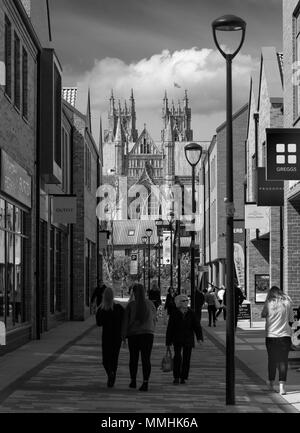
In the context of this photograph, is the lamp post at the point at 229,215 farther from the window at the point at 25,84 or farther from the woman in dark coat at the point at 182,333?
the window at the point at 25,84

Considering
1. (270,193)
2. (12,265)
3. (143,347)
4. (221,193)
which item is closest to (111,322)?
(143,347)

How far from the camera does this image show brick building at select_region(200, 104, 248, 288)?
53469 mm

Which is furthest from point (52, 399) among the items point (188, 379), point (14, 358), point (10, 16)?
point (10, 16)

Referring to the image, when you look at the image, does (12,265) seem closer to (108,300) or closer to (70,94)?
(108,300)

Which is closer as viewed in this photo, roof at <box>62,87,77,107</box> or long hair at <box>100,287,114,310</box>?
long hair at <box>100,287,114,310</box>

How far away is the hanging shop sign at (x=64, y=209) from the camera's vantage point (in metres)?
30.4

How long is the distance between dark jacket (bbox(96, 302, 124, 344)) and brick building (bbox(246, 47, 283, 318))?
53.2 feet

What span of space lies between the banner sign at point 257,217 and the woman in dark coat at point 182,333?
17.5 metres

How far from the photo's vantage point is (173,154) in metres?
190

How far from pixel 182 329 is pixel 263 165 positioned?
2101 cm

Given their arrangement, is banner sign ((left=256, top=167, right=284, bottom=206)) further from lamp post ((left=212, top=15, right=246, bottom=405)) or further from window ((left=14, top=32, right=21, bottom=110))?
lamp post ((left=212, top=15, right=246, bottom=405))

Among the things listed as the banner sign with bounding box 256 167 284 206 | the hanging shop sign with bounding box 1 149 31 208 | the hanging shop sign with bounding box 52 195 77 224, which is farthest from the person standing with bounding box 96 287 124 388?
the hanging shop sign with bounding box 52 195 77 224

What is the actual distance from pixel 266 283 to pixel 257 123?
6481mm

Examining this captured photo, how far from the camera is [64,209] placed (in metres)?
30.6
